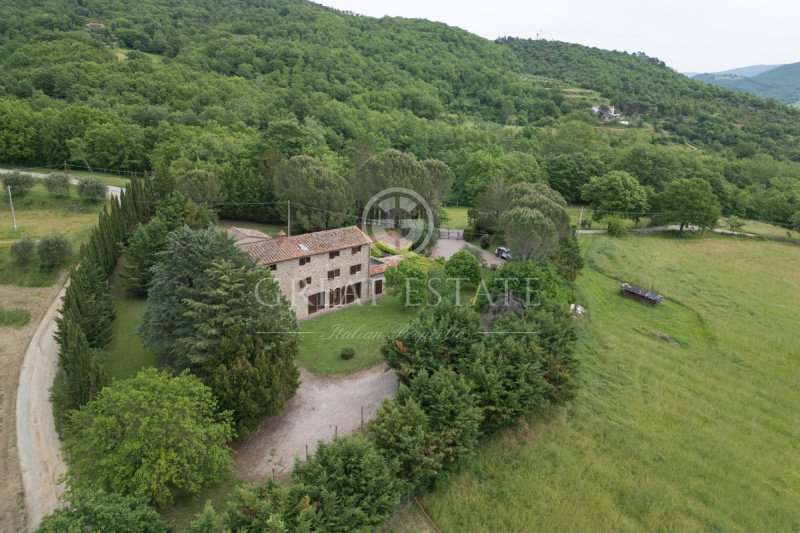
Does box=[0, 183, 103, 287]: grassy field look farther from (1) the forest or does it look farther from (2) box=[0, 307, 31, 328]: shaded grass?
(1) the forest

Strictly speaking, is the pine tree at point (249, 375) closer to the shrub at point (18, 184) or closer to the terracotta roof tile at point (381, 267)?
the terracotta roof tile at point (381, 267)

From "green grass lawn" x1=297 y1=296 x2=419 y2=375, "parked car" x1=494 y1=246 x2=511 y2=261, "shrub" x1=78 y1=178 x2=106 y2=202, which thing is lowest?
"green grass lawn" x1=297 y1=296 x2=419 y2=375

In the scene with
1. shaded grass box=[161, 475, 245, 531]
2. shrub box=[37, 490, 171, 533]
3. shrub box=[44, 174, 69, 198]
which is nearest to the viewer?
shrub box=[37, 490, 171, 533]

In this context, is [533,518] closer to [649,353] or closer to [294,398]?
[294,398]

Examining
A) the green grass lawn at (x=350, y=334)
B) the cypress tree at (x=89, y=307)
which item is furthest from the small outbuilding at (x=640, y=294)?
the cypress tree at (x=89, y=307)

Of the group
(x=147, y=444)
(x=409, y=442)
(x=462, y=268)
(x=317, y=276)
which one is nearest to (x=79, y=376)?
(x=147, y=444)

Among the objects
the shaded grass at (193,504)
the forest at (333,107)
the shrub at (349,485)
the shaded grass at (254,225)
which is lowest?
the shaded grass at (193,504)

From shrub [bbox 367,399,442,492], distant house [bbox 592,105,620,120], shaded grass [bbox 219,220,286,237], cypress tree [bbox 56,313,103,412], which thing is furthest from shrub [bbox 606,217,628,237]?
distant house [bbox 592,105,620,120]

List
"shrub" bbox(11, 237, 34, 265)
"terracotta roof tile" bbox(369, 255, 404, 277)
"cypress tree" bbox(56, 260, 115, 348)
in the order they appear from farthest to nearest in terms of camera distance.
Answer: "shrub" bbox(11, 237, 34, 265) → "terracotta roof tile" bbox(369, 255, 404, 277) → "cypress tree" bbox(56, 260, 115, 348)
